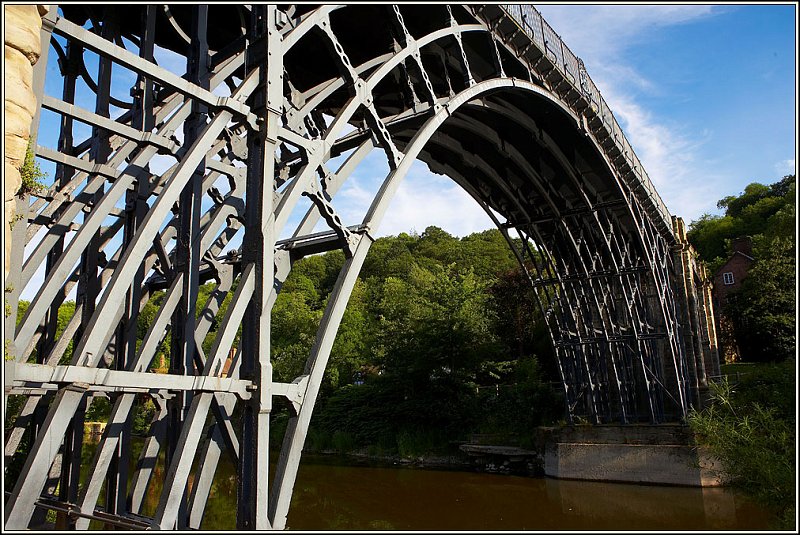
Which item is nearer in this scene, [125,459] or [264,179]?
[264,179]

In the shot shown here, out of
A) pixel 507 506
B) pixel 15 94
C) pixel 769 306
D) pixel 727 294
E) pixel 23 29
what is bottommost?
pixel 507 506

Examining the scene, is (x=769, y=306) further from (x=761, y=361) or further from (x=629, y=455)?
(x=629, y=455)

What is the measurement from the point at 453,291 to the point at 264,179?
2306 centimetres

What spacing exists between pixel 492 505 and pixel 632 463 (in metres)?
6.21

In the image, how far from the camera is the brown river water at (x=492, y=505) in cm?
1505

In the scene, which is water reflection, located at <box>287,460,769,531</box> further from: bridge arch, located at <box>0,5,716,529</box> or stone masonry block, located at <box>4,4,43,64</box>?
stone masonry block, located at <box>4,4,43,64</box>

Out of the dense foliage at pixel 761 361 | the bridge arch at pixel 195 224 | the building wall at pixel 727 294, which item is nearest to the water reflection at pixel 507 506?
the dense foliage at pixel 761 361

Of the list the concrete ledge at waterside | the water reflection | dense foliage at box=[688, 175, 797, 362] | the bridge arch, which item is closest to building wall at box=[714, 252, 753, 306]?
dense foliage at box=[688, 175, 797, 362]

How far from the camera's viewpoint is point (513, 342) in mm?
35688

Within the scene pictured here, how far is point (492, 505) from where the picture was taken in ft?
57.5

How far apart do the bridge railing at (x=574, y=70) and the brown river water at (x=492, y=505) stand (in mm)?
10676

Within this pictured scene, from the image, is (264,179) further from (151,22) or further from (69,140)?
(69,140)

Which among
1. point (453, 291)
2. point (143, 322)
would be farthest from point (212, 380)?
point (143, 322)

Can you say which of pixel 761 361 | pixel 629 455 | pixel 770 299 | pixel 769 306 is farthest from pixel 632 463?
pixel 761 361
